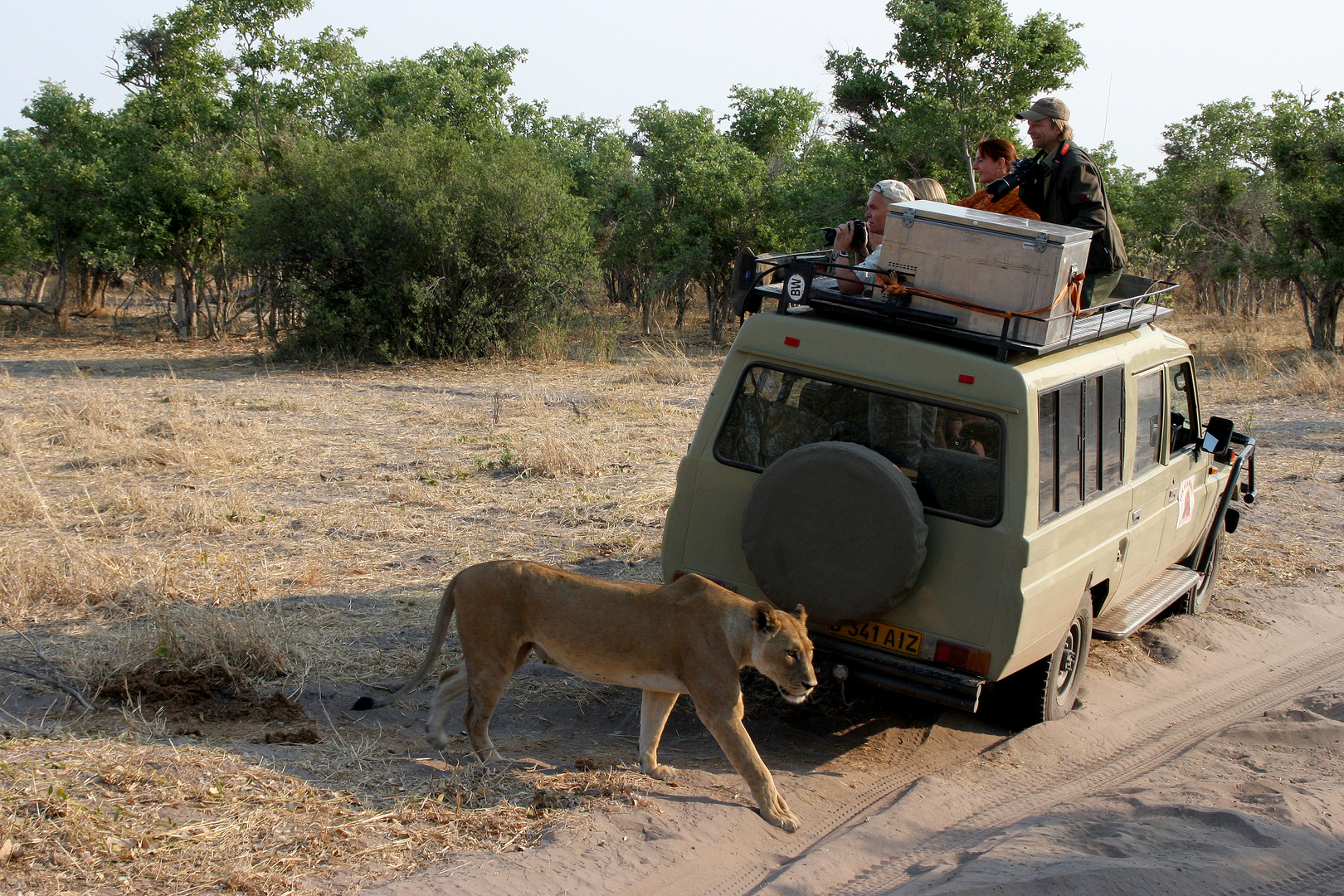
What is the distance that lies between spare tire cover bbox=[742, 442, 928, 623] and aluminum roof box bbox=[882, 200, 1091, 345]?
0.83m

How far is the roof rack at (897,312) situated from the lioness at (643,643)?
1.38m

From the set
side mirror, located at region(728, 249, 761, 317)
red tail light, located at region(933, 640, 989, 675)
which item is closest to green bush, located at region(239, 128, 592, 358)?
side mirror, located at region(728, 249, 761, 317)

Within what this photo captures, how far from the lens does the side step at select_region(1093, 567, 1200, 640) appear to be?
18.4ft

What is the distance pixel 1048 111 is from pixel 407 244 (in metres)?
13.8

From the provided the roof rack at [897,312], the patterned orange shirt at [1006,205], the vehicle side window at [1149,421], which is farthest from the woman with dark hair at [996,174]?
the vehicle side window at [1149,421]

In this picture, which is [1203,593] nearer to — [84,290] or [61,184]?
[61,184]

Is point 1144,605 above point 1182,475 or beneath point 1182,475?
beneath

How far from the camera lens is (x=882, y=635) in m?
4.70

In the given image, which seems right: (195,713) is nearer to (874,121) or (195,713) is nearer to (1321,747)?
(1321,747)

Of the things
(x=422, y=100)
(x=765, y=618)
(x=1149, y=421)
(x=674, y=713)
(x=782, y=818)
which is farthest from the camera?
(x=422, y=100)

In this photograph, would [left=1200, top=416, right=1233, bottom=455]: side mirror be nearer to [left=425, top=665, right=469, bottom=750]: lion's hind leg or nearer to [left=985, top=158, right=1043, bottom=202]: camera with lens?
[left=985, top=158, right=1043, bottom=202]: camera with lens

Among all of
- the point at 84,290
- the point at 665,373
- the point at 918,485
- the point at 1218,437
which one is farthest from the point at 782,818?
the point at 84,290

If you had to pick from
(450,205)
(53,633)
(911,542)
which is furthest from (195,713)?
(450,205)

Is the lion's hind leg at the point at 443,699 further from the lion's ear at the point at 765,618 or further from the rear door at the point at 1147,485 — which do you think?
the rear door at the point at 1147,485
